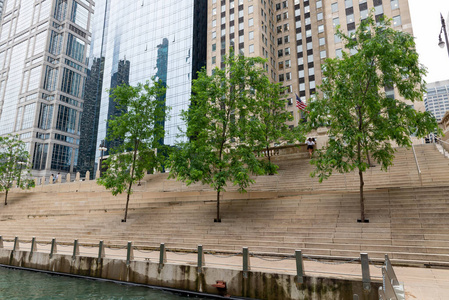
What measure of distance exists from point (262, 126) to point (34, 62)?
4090 inches

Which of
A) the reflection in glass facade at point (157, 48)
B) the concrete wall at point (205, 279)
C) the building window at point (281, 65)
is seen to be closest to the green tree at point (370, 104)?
the concrete wall at point (205, 279)

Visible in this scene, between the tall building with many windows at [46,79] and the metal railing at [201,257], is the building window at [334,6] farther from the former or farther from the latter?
the tall building with many windows at [46,79]

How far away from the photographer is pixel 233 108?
19.9m

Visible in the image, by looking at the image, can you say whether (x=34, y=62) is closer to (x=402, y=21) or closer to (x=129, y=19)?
(x=129, y=19)

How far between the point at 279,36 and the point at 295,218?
65943 millimetres

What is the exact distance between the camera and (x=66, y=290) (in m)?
11.4

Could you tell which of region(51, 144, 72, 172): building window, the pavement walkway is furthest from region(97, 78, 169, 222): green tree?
region(51, 144, 72, 172): building window

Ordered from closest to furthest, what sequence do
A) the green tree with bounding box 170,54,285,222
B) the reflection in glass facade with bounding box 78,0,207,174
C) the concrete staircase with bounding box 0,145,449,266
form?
the concrete staircase with bounding box 0,145,449,266
the green tree with bounding box 170,54,285,222
the reflection in glass facade with bounding box 78,0,207,174

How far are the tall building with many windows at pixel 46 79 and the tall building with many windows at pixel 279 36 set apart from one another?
184 ft

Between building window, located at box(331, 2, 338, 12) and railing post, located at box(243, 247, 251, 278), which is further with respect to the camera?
building window, located at box(331, 2, 338, 12)

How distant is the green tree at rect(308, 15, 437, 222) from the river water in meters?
10.1

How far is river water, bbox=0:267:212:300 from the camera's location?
1057cm

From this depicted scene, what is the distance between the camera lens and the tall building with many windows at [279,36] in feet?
207

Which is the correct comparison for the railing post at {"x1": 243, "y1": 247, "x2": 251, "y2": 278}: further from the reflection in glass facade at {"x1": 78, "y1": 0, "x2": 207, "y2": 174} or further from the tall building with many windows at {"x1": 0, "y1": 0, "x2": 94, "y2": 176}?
the tall building with many windows at {"x1": 0, "y1": 0, "x2": 94, "y2": 176}
